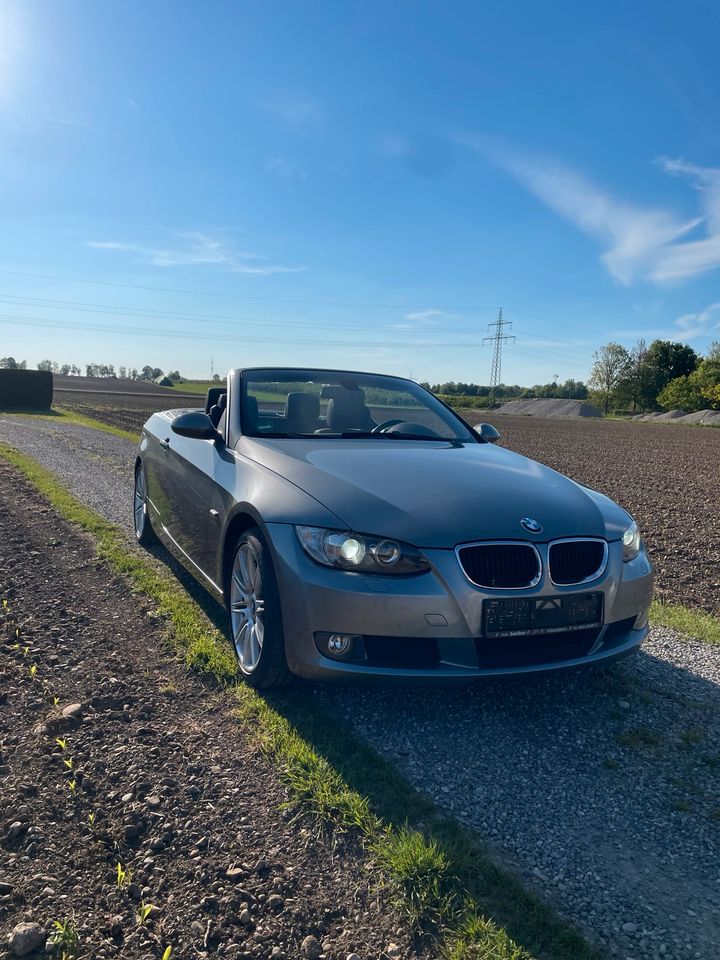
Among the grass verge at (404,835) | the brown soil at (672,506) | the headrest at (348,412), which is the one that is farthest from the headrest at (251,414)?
the brown soil at (672,506)

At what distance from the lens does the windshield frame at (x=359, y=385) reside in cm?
454

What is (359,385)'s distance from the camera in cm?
523

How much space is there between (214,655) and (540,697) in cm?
179

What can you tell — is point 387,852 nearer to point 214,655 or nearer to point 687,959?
point 687,959

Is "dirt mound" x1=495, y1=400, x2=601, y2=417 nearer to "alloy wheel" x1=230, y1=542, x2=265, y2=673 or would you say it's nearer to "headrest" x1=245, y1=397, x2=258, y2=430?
"headrest" x1=245, y1=397, x2=258, y2=430

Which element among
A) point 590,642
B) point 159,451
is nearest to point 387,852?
point 590,642

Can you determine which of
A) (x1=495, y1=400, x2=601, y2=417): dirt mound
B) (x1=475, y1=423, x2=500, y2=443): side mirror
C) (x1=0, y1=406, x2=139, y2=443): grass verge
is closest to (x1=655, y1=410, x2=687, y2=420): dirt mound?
(x1=495, y1=400, x2=601, y2=417): dirt mound

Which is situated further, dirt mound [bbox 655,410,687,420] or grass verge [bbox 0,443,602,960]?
dirt mound [bbox 655,410,687,420]

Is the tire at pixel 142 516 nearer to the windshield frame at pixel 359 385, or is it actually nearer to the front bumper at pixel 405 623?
the windshield frame at pixel 359 385

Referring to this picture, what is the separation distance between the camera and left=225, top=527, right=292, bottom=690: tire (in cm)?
337

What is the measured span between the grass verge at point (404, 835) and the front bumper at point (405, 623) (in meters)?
0.31

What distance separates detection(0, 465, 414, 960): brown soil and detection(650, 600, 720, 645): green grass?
3.30m

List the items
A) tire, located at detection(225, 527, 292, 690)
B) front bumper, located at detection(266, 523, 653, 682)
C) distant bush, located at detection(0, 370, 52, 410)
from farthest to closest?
distant bush, located at detection(0, 370, 52, 410) → tire, located at detection(225, 527, 292, 690) → front bumper, located at detection(266, 523, 653, 682)

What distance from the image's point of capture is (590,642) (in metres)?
3.40
